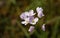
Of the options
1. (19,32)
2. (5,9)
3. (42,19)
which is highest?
(42,19)

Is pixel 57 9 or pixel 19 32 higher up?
pixel 57 9

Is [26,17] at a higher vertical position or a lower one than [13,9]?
higher

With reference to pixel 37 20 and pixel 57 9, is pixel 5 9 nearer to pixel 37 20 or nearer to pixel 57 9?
pixel 57 9

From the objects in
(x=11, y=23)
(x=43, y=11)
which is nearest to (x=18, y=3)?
(x=11, y=23)

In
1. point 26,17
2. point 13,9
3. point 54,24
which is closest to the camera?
point 26,17

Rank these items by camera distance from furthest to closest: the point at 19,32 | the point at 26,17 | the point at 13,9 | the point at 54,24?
1. the point at 13,9
2. the point at 19,32
3. the point at 54,24
4. the point at 26,17

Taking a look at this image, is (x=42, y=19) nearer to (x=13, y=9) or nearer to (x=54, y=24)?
(x=54, y=24)

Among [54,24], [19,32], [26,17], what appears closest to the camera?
[26,17]

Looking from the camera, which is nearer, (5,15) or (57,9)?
(57,9)

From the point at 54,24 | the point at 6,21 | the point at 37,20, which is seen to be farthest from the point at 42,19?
the point at 6,21
